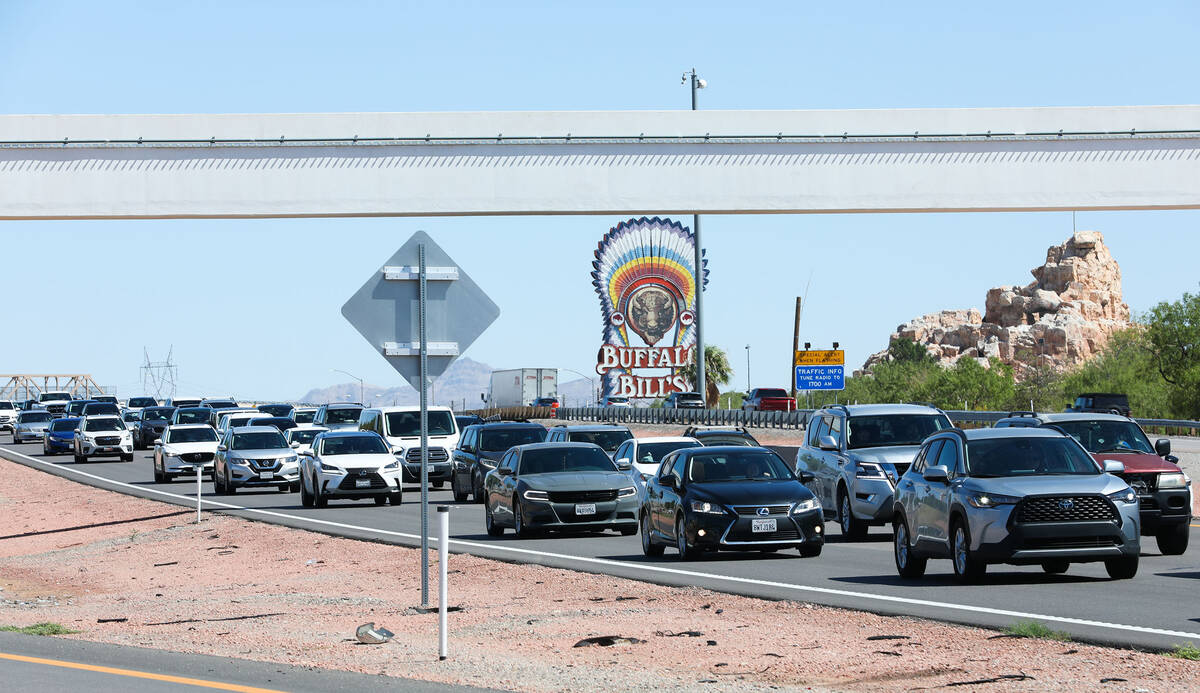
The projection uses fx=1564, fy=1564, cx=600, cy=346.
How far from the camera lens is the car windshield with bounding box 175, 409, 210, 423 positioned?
57250mm

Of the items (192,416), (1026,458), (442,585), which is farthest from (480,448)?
(192,416)

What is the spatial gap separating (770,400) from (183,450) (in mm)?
41805

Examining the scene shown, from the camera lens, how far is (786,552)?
21.4 m

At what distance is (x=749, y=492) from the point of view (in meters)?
19.8

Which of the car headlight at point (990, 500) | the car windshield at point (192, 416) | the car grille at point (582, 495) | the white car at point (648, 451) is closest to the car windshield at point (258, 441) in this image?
the white car at point (648, 451)

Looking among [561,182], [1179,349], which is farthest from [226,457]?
[1179,349]

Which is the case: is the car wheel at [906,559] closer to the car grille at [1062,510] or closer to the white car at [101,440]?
the car grille at [1062,510]

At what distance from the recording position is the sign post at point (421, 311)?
14234mm

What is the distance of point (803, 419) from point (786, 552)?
4511 centimetres

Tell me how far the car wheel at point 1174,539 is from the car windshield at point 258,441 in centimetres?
2553

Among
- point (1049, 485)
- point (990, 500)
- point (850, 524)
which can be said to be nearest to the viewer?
point (990, 500)

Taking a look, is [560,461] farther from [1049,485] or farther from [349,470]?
[1049,485]

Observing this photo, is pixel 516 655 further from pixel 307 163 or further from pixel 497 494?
pixel 307 163

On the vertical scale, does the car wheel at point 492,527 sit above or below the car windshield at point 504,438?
below
